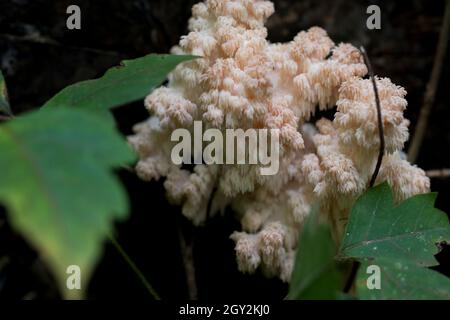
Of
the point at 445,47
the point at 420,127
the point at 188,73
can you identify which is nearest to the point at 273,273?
the point at 188,73

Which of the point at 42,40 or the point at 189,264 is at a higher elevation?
the point at 42,40

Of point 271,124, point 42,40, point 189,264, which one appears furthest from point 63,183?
point 42,40

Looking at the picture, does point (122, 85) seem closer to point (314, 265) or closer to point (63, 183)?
point (63, 183)

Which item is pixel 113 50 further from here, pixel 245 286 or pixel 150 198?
pixel 245 286

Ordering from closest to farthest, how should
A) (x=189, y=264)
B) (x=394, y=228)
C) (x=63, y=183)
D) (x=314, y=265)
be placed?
(x=63, y=183), (x=314, y=265), (x=394, y=228), (x=189, y=264)

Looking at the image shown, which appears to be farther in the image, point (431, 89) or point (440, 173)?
point (431, 89)

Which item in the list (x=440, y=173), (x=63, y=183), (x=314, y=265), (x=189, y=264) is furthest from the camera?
(x=440, y=173)

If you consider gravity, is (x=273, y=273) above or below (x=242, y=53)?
below
